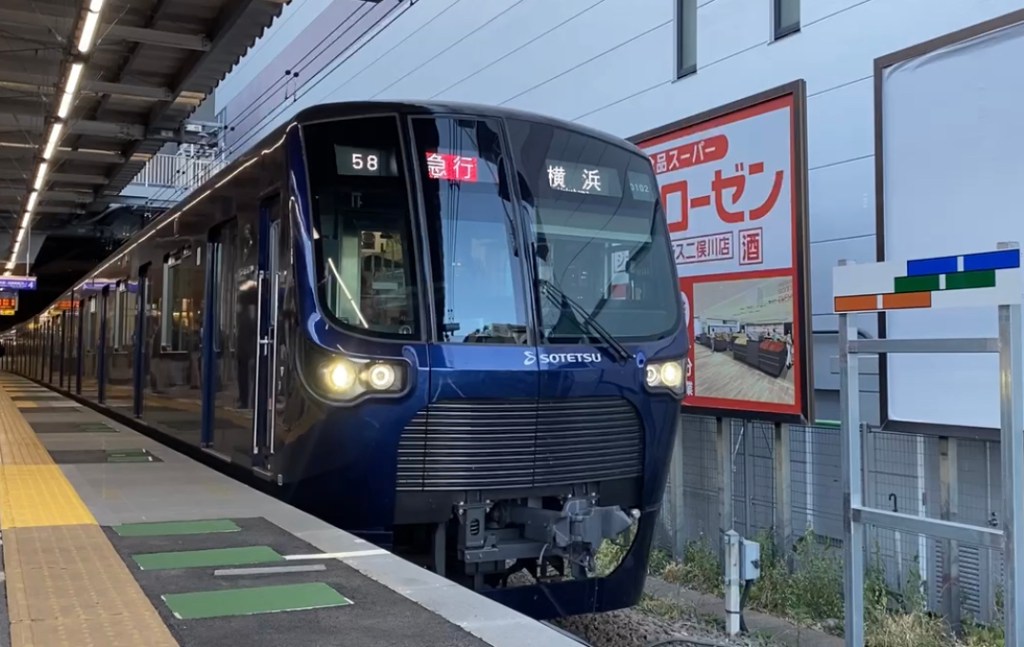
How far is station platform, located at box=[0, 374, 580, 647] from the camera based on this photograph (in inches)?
126

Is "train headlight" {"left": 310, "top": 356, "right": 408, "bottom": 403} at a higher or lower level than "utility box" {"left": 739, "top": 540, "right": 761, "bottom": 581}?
higher

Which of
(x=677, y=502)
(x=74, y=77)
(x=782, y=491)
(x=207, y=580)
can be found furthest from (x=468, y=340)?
(x=74, y=77)

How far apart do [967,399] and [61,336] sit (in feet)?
62.3

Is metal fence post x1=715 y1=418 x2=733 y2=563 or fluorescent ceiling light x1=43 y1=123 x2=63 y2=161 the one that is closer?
metal fence post x1=715 y1=418 x2=733 y2=563

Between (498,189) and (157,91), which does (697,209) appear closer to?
(498,189)

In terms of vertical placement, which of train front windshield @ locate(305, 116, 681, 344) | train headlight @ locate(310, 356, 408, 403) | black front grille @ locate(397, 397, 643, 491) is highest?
train front windshield @ locate(305, 116, 681, 344)

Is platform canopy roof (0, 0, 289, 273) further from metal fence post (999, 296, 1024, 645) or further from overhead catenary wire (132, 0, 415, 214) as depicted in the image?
metal fence post (999, 296, 1024, 645)

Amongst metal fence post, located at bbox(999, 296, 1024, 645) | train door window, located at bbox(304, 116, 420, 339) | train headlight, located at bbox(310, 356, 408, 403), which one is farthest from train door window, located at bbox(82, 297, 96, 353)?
metal fence post, located at bbox(999, 296, 1024, 645)

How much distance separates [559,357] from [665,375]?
0.78m

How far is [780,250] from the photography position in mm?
6770

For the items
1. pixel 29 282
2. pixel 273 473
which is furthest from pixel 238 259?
pixel 29 282

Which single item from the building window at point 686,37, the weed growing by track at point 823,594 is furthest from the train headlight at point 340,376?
the building window at point 686,37

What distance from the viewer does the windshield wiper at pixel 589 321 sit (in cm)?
520

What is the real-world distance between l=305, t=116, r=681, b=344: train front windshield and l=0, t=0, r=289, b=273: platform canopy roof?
4.47 metres
